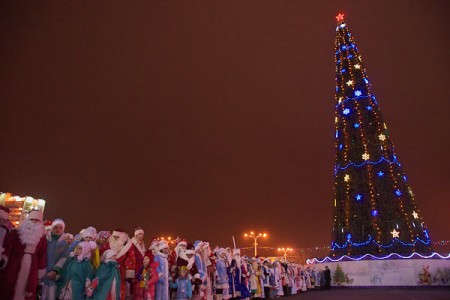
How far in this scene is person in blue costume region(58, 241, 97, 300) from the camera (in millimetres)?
5543

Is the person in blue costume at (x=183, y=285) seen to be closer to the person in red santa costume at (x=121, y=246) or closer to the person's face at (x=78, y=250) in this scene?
the person in red santa costume at (x=121, y=246)

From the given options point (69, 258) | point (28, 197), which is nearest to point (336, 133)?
point (69, 258)

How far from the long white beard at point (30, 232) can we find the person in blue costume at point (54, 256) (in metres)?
0.58

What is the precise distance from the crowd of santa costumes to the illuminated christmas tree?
1104 cm

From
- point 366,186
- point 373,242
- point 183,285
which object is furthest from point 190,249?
point 366,186

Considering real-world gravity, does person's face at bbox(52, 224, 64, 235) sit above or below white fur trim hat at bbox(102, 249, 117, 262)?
above

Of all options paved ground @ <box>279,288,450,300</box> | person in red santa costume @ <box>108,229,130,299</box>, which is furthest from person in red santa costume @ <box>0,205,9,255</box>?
paved ground @ <box>279,288,450,300</box>

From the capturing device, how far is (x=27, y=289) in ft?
16.8

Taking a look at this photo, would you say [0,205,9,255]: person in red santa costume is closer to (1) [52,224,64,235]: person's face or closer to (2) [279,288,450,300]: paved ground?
(1) [52,224,64,235]: person's face

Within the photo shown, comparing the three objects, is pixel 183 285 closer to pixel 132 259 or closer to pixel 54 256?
pixel 132 259

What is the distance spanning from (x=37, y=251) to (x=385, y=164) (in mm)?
18941

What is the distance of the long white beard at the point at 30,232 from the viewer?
17.5ft

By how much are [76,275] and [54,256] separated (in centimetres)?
74

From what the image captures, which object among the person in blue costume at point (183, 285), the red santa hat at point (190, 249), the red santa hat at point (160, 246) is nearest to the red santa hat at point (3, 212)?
the red santa hat at point (160, 246)
